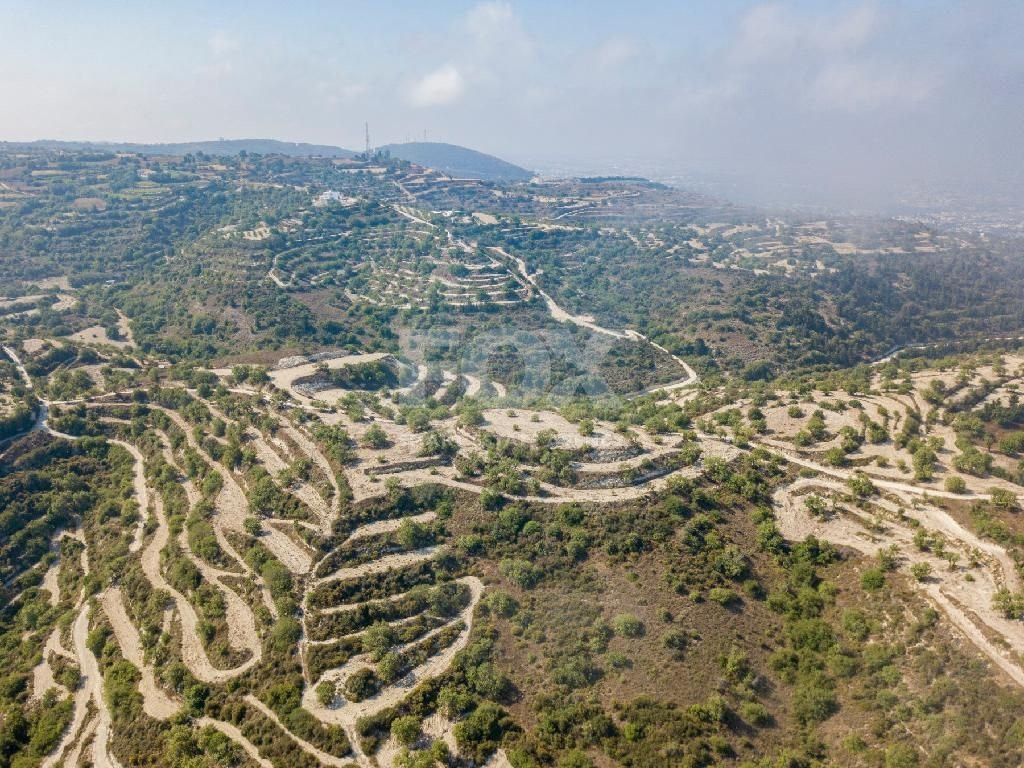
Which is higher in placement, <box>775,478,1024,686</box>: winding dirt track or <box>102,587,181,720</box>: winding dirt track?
<box>775,478,1024,686</box>: winding dirt track

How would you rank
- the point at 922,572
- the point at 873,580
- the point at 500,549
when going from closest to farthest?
1. the point at 922,572
2. the point at 873,580
3. the point at 500,549

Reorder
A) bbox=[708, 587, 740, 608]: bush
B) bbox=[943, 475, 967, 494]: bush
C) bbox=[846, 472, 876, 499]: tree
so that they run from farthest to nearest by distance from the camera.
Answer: bbox=[846, 472, 876, 499]: tree < bbox=[943, 475, 967, 494]: bush < bbox=[708, 587, 740, 608]: bush

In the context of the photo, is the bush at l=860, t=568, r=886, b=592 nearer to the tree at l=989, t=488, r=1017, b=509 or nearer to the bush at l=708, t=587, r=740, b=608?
the bush at l=708, t=587, r=740, b=608

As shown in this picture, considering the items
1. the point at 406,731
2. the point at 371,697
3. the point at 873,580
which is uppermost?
the point at 873,580

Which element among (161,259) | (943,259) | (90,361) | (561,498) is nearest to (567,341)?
(561,498)

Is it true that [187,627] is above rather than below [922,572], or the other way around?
below

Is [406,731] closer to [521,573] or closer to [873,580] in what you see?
[521,573]

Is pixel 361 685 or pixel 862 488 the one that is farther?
pixel 862 488

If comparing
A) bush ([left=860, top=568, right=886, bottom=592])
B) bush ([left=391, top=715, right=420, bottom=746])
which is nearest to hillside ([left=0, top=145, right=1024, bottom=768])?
bush ([left=860, top=568, right=886, bottom=592])

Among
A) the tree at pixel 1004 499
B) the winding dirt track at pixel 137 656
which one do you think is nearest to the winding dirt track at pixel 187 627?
the winding dirt track at pixel 137 656

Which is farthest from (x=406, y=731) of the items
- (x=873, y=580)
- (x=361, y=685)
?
(x=873, y=580)

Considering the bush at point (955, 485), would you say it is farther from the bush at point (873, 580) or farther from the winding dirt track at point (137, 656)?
the winding dirt track at point (137, 656)
